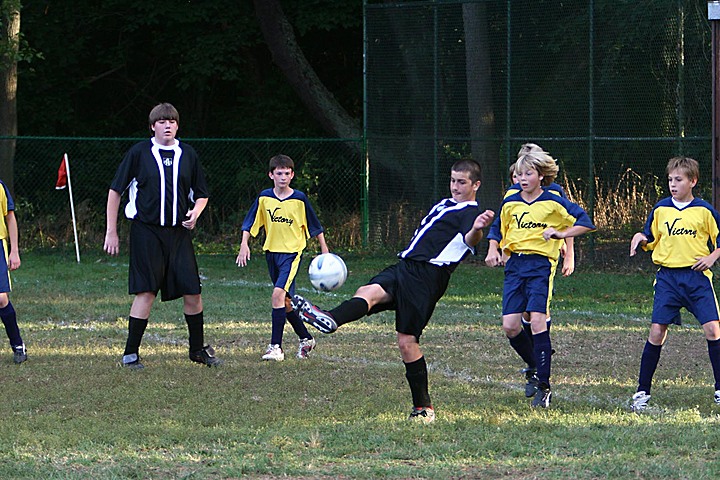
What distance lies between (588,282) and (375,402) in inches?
311

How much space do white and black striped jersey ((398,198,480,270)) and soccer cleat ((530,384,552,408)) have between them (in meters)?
0.98

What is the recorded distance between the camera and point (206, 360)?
848cm

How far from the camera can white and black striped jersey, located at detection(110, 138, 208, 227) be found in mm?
8250

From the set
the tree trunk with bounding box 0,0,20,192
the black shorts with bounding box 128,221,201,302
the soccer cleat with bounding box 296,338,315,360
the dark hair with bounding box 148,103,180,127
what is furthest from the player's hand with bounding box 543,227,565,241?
the tree trunk with bounding box 0,0,20,192

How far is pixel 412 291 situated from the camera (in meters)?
6.52

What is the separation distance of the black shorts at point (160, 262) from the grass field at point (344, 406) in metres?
0.60

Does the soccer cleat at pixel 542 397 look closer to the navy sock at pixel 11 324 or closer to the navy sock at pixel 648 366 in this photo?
the navy sock at pixel 648 366

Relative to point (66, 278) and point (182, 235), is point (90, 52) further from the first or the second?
point (182, 235)

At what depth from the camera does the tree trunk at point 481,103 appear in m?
17.2

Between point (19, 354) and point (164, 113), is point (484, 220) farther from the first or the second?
point (19, 354)

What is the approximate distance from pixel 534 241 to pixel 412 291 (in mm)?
1110

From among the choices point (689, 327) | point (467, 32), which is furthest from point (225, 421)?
point (467, 32)

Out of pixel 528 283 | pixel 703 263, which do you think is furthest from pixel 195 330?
pixel 703 263

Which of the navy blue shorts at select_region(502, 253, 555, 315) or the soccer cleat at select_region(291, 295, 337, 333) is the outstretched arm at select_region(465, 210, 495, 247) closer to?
the navy blue shorts at select_region(502, 253, 555, 315)
